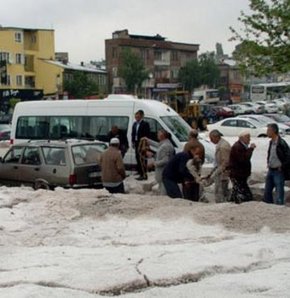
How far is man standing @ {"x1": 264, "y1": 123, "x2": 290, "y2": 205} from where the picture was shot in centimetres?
1234

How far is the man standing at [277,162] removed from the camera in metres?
12.3

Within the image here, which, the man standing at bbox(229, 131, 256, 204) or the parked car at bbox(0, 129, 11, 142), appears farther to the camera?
the parked car at bbox(0, 129, 11, 142)

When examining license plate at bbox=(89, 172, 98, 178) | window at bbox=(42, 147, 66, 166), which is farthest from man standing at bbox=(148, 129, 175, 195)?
window at bbox=(42, 147, 66, 166)

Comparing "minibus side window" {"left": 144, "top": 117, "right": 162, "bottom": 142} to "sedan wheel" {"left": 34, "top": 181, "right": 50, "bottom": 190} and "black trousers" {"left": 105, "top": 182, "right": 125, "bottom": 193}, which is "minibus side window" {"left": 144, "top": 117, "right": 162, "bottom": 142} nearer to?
"sedan wheel" {"left": 34, "top": 181, "right": 50, "bottom": 190}

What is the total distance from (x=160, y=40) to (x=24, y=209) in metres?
112

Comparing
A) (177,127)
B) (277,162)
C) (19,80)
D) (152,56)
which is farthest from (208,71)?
(277,162)

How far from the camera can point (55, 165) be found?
15.4 m

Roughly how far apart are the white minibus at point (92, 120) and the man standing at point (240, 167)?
4.62 metres

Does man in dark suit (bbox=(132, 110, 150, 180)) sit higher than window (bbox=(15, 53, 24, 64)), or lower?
lower

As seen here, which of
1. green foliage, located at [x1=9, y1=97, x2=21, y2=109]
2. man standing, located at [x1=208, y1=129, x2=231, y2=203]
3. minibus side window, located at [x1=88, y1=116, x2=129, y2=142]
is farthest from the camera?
green foliage, located at [x1=9, y1=97, x2=21, y2=109]

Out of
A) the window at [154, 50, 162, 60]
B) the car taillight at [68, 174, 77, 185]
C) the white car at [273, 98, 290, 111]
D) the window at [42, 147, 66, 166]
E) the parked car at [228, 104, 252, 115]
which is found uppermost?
the window at [154, 50, 162, 60]

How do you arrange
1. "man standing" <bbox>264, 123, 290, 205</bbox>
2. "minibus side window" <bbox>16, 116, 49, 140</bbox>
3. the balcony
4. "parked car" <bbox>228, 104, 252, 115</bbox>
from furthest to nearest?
the balcony
"parked car" <bbox>228, 104, 252, 115</bbox>
"minibus side window" <bbox>16, 116, 49, 140</bbox>
"man standing" <bbox>264, 123, 290, 205</bbox>

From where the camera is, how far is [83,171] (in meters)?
15.1

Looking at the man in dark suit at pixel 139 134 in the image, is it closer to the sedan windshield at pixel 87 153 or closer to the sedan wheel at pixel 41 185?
the sedan windshield at pixel 87 153
